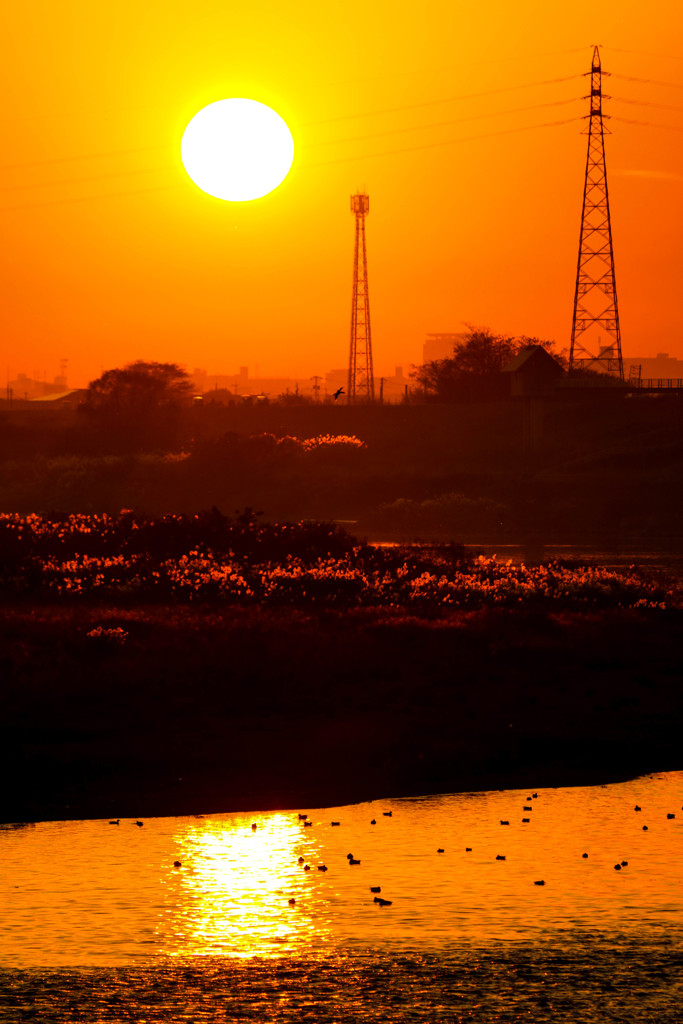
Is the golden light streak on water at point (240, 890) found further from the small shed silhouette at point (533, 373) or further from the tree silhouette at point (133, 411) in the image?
the tree silhouette at point (133, 411)

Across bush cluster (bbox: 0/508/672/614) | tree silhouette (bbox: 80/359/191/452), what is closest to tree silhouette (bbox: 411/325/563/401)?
tree silhouette (bbox: 80/359/191/452)

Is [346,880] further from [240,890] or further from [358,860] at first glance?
[240,890]

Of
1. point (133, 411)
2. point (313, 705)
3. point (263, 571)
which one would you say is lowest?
point (313, 705)

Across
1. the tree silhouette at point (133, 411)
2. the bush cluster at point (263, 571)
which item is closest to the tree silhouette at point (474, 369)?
the tree silhouette at point (133, 411)

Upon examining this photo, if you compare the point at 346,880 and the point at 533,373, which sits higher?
the point at 533,373

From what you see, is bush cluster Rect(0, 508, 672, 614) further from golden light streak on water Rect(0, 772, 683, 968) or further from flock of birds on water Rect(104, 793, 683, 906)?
golden light streak on water Rect(0, 772, 683, 968)

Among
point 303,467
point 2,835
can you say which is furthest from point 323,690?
point 303,467

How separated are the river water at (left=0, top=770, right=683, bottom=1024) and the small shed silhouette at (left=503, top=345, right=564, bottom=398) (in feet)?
223

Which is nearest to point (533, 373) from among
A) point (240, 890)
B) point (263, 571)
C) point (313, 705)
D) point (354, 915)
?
point (263, 571)

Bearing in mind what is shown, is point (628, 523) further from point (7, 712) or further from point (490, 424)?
point (7, 712)

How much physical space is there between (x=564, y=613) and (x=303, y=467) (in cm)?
5424

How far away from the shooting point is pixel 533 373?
81750 millimetres

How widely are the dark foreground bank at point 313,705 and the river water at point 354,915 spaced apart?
1.47 metres

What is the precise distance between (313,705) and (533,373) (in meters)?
64.1
